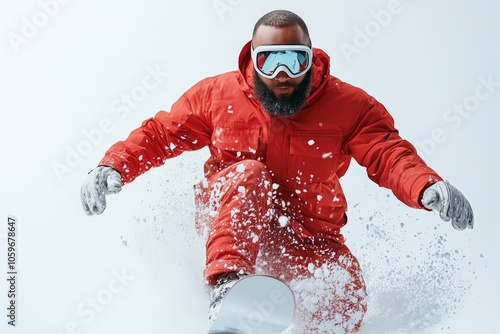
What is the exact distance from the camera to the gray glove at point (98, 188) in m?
2.59

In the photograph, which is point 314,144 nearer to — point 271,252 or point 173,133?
point 271,252

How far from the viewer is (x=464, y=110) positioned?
5145 millimetres

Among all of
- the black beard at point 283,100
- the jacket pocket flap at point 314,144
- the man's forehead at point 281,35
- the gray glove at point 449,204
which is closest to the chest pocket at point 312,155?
the jacket pocket flap at point 314,144

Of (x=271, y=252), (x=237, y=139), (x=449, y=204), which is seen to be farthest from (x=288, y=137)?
(x=449, y=204)

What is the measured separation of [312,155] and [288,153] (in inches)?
3.5

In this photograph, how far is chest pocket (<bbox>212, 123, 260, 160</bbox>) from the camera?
2859 millimetres

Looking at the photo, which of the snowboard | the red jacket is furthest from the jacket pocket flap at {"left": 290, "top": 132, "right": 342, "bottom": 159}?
the snowboard

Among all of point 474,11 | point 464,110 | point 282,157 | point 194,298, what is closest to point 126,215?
point 194,298

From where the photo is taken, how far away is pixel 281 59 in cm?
272

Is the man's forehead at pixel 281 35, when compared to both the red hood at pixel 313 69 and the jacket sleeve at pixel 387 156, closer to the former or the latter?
the red hood at pixel 313 69

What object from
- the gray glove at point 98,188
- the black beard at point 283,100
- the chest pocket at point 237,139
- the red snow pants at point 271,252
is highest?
the gray glove at point 98,188

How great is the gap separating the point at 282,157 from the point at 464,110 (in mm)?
2643

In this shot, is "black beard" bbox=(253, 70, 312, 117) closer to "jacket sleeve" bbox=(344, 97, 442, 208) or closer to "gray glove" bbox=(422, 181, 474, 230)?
"jacket sleeve" bbox=(344, 97, 442, 208)

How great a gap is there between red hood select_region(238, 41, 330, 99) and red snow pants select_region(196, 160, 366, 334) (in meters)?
0.38
